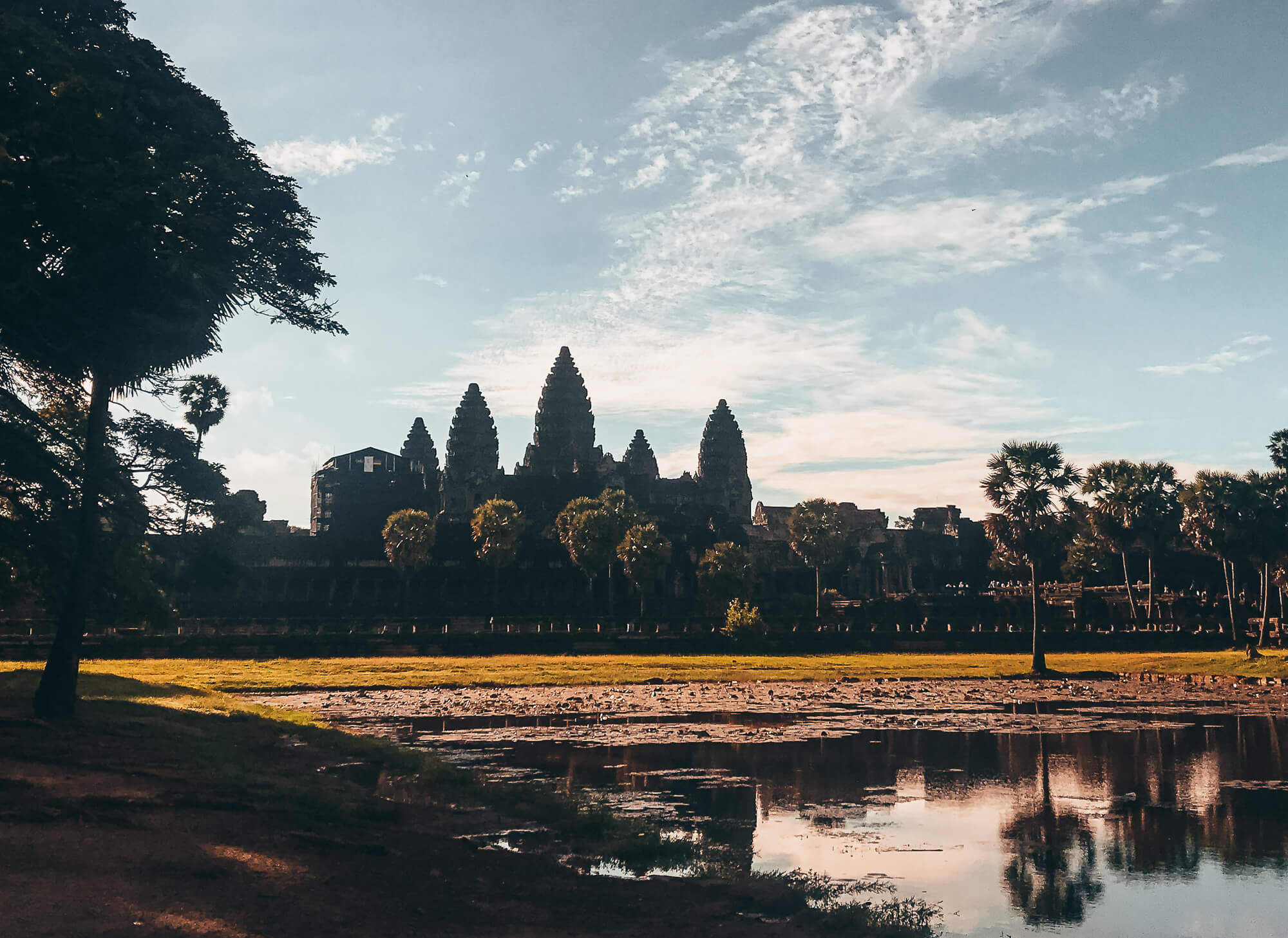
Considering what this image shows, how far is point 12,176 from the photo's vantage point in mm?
16234

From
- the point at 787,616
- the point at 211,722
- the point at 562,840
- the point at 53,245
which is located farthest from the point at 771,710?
the point at 787,616

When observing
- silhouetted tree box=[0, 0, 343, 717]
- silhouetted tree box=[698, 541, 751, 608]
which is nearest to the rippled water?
silhouetted tree box=[0, 0, 343, 717]

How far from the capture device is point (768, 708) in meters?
31.7

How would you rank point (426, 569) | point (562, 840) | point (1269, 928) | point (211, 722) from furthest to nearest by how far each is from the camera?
point (426, 569) < point (211, 722) < point (562, 840) < point (1269, 928)

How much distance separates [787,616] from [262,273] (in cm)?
5150

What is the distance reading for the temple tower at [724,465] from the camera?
13338cm

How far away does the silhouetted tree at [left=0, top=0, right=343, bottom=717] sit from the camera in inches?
647

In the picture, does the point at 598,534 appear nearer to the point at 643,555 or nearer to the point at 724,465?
the point at 643,555

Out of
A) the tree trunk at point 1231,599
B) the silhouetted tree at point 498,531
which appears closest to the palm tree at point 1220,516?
the tree trunk at point 1231,599

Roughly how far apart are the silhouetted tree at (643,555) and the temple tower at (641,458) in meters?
56.8

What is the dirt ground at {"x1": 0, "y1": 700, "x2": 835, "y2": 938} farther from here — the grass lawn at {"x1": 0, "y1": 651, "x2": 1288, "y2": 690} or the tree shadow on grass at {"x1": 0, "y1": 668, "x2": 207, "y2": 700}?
the grass lawn at {"x1": 0, "y1": 651, "x2": 1288, "y2": 690}

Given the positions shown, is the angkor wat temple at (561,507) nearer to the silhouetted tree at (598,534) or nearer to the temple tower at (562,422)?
the temple tower at (562,422)

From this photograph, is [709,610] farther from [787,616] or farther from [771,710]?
[771,710]

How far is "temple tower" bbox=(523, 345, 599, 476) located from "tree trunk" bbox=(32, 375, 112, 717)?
102552 millimetres
